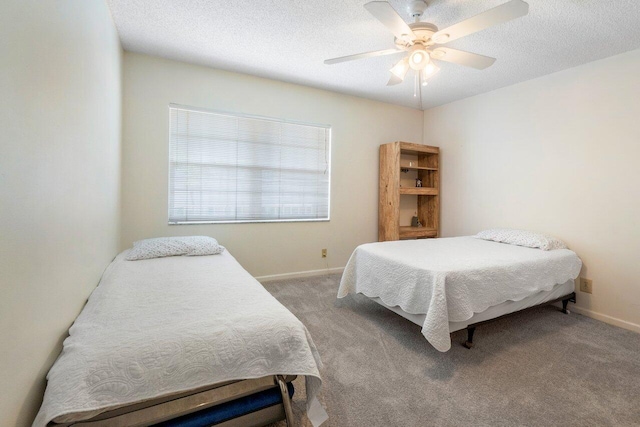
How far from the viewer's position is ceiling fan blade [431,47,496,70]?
77.8 inches

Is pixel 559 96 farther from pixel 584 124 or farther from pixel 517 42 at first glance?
pixel 517 42

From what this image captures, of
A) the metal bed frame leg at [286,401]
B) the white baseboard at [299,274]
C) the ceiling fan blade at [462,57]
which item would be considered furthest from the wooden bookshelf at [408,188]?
the metal bed frame leg at [286,401]

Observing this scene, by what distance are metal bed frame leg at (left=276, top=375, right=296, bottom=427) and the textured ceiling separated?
89.8 inches

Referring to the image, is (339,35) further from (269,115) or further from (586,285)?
(586,285)

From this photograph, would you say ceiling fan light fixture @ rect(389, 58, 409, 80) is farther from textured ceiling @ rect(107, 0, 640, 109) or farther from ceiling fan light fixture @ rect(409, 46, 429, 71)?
textured ceiling @ rect(107, 0, 640, 109)

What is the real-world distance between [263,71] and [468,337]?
10.4 feet

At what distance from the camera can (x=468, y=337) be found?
1.99 m

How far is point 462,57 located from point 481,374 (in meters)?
2.12

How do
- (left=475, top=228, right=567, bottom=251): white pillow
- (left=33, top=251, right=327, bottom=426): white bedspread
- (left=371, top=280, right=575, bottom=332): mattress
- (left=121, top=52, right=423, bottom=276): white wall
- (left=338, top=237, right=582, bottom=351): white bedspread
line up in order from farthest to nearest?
1. (left=121, top=52, right=423, bottom=276): white wall
2. (left=475, top=228, right=567, bottom=251): white pillow
3. (left=371, top=280, right=575, bottom=332): mattress
4. (left=338, top=237, right=582, bottom=351): white bedspread
5. (left=33, top=251, right=327, bottom=426): white bedspread

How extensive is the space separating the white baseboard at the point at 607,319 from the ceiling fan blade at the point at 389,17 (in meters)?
2.94


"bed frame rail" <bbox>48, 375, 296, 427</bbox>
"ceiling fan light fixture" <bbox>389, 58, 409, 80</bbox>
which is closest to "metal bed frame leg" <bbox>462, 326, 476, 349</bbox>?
"bed frame rail" <bbox>48, 375, 296, 427</bbox>

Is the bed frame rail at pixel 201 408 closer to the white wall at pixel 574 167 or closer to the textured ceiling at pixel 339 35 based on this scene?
the textured ceiling at pixel 339 35

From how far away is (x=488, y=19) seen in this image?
1576 millimetres

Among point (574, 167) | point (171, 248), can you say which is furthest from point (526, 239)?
point (171, 248)
